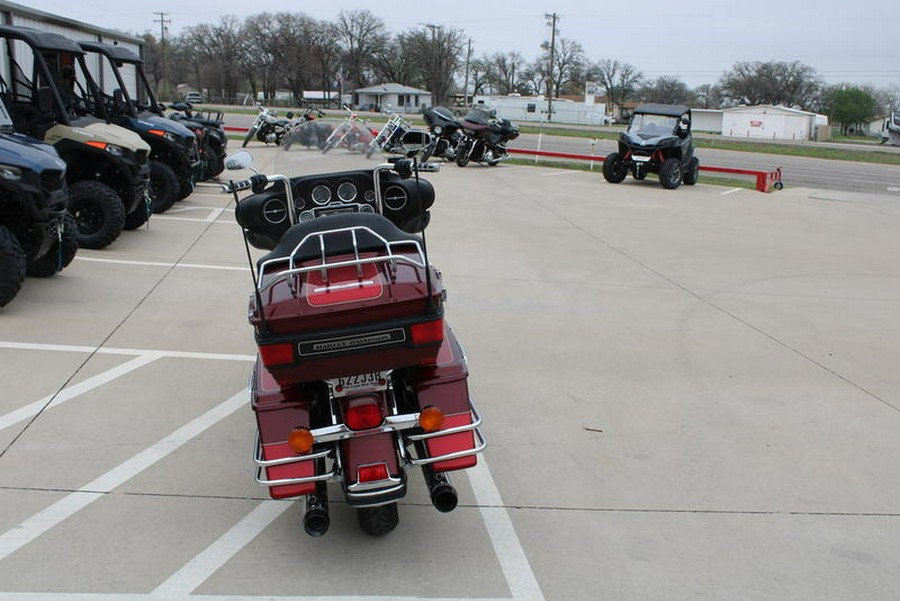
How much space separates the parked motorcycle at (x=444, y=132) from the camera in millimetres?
23812

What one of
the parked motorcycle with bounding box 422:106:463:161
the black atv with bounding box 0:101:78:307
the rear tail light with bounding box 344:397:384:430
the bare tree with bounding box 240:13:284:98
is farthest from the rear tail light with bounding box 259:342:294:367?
the bare tree with bounding box 240:13:284:98

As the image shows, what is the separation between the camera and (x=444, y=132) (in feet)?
78.6

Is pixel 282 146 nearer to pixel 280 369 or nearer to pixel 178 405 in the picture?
pixel 178 405

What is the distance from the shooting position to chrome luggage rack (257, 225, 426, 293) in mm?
3680

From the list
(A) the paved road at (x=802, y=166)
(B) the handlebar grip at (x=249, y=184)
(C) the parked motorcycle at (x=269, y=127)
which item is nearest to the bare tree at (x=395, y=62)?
(A) the paved road at (x=802, y=166)

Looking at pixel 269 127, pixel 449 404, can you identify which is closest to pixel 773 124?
pixel 269 127

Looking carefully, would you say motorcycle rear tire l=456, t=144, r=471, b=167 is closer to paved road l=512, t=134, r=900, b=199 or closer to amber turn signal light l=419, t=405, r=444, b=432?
paved road l=512, t=134, r=900, b=199

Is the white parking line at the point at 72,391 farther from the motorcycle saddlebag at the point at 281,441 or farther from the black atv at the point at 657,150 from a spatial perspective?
the black atv at the point at 657,150

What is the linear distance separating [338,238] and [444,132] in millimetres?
20307

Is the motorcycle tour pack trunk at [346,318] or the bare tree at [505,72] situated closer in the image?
the motorcycle tour pack trunk at [346,318]

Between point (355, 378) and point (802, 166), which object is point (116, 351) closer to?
point (355, 378)

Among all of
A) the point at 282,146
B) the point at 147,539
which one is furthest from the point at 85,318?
the point at 147,539

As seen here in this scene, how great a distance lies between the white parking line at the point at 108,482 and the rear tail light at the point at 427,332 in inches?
73.6

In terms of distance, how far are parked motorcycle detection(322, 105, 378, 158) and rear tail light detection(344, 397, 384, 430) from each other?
6.65 feet
